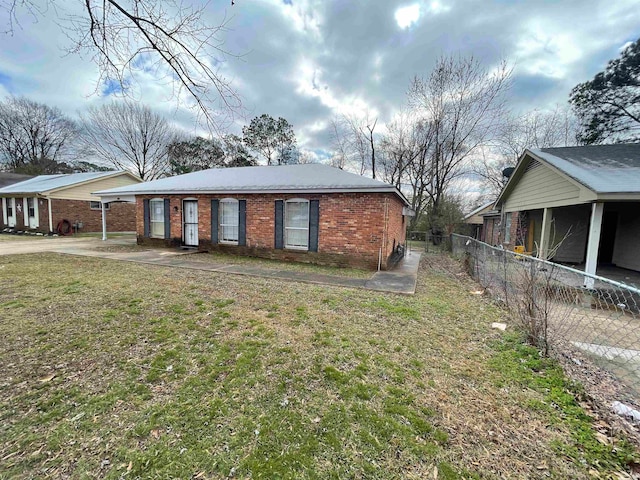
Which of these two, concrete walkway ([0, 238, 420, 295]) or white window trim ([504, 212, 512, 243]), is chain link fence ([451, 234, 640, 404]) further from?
white window trim ([504, 212, 512, 243])

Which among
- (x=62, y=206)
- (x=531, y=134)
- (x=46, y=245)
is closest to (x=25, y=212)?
(x=62, y=206)

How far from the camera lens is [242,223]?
10.3m

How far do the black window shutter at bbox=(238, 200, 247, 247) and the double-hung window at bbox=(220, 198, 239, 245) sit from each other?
202 millimetres

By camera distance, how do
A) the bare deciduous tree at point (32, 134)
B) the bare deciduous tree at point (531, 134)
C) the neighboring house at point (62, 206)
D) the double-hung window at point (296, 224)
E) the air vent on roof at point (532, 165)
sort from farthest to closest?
→ the bare deciduous tree at point (32, 134) < the bare deciduous tree at point (531, 134) < the neighboring house at point (62, 206) < the air vent on roof at point (532, 165) < the double-hung window at point (296, 224)

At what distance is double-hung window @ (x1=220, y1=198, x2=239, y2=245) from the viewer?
1044 centimetres

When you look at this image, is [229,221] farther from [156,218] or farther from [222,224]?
[156,218]

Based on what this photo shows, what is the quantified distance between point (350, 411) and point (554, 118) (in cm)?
2554

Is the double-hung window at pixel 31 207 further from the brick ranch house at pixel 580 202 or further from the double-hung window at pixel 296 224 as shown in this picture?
the brick ranch house at pixel 580 202

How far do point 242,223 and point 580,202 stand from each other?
10.1 m

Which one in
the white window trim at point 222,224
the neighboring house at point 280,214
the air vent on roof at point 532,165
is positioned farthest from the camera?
the white window trim at point 222,224

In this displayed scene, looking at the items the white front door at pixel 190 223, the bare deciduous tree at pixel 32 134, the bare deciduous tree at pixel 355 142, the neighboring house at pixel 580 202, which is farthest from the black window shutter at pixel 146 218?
the bare deciduous tree at pixel 32 134

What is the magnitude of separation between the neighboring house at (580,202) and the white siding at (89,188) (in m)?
24.7

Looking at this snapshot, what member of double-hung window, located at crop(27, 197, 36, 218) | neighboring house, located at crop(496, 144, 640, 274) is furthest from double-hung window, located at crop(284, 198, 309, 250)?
double-hung window, located at crop(27, 197, 36, 218)

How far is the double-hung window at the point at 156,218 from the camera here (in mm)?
11884
